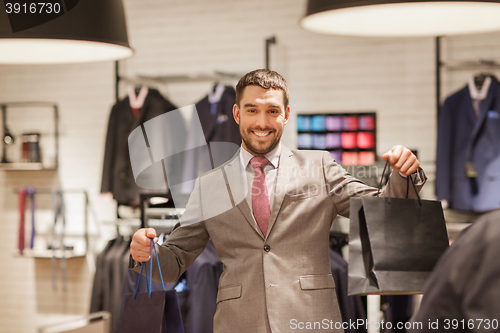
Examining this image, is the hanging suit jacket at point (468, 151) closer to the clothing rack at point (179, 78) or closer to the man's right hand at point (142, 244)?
the clothing rack at point (179, 78)

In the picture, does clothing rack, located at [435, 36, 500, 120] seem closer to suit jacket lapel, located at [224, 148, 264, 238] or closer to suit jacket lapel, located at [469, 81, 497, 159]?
suit jacket lapel, located at [469, 81, 497, 159]

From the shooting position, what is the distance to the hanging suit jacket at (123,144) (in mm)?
4359

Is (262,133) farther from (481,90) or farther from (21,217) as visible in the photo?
(21,217)

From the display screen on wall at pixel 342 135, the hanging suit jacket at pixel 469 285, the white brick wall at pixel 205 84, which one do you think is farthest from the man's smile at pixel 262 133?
the white brick wall at pixel 205 84

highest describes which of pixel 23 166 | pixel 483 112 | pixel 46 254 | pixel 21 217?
pixel 483 112

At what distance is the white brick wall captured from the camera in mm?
4246

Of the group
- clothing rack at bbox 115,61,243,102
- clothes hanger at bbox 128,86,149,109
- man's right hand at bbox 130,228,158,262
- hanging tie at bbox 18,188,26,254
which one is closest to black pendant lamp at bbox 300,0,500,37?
man's right hand at bbox 130,228,158,262

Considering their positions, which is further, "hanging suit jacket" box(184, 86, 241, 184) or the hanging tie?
the hanging tie

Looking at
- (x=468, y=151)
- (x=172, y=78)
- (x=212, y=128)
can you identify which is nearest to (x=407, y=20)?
(x=468, y=151)

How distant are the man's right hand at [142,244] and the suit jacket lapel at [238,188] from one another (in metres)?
0.35

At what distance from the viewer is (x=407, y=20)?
1.78m

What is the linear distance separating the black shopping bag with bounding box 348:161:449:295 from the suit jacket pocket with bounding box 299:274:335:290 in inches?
14.0

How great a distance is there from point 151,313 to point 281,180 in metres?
0.66

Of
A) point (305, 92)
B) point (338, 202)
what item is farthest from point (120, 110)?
point (338, 202)
